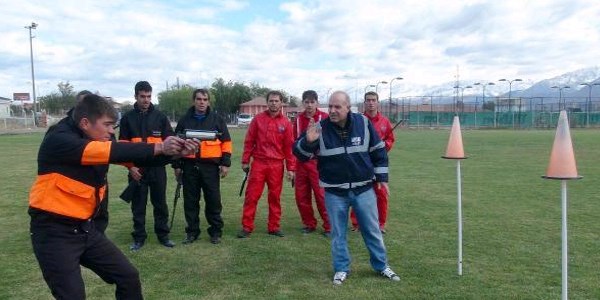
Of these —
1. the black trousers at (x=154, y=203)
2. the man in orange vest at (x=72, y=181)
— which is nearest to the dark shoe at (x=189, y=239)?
the black trousers at (x=154, y=203)

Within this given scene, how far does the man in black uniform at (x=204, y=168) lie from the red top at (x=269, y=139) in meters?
0.42

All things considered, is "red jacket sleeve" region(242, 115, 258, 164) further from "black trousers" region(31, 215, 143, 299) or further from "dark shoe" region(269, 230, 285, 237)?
"black trousers" region(31, 215, 143, 299)

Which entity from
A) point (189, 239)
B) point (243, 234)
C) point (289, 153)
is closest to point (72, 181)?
point (189, 239)

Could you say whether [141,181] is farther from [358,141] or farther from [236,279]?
[358,141]

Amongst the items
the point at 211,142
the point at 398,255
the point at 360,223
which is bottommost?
the point at 398,255

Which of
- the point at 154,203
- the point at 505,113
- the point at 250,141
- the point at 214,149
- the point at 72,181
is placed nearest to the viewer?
the point at 72,181

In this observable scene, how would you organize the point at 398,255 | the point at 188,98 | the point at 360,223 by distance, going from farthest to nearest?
A: the point at 188,98 → the point at 398,255 → the point at 360,223

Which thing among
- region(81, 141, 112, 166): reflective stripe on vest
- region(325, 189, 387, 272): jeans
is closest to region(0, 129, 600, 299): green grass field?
region(325, 189, 387, 272): jeans

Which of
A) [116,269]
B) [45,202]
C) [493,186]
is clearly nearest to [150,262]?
[116,269]

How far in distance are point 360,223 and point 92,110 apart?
314cm

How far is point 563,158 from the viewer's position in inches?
155

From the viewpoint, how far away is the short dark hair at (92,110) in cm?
359

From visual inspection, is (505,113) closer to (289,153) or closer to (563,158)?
(289,153)

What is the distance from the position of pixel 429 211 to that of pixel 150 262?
501 cm
